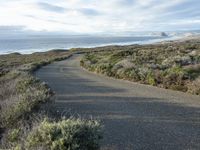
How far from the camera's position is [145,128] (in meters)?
10.3

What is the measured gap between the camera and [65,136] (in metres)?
7.08

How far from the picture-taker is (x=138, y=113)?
12484 millimetres

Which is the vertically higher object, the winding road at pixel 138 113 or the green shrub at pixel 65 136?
the green shrub at pixel 65 136

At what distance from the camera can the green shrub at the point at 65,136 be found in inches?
275

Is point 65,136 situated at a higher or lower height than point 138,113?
higher

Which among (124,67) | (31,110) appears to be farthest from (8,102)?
(124,67)

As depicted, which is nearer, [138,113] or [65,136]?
[65,136]

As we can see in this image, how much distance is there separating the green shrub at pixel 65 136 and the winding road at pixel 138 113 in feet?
4.30

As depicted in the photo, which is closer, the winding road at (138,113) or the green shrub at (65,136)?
the green shrub at (65,136)

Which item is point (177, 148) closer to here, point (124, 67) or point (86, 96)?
point (86, 96)

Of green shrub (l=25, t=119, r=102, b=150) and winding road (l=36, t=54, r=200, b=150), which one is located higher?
green shrub (l=25, t=119, r=102, b=150)

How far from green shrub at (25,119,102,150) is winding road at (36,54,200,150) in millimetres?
1309

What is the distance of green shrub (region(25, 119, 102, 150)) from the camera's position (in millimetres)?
6988

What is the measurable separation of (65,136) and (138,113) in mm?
5676
